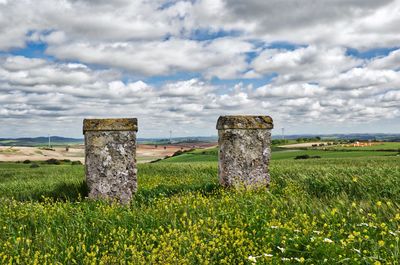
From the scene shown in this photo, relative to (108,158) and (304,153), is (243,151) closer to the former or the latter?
(108,158)

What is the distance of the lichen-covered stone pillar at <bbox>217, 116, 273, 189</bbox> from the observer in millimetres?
12234

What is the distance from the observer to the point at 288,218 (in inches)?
273

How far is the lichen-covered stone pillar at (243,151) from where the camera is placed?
1223 cm

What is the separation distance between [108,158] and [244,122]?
14.7 ft

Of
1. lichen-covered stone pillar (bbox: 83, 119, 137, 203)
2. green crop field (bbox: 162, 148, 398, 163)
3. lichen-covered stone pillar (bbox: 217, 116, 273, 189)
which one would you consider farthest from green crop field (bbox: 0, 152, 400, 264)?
green crop field (bbox: 162, 148, 398, 163)

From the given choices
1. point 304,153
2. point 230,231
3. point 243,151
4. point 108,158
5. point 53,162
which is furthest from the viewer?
point 304,153

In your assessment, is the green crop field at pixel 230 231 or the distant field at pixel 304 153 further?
the distant field at pixel 304 153

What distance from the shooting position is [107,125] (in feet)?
37.7

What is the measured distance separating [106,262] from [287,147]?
172ft

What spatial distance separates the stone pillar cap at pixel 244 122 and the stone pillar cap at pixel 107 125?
305 centimetres

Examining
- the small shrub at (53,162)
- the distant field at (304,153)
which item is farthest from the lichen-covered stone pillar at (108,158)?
the small shrub at (53,162)

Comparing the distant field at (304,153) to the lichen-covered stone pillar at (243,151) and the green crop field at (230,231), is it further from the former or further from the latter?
the green crop field at (230,231)

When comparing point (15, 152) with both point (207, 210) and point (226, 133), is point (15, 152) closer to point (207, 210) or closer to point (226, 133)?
point (226, 133)

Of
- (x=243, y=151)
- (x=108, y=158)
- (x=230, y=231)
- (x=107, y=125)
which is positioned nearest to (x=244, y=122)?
(x=243, y=151)
